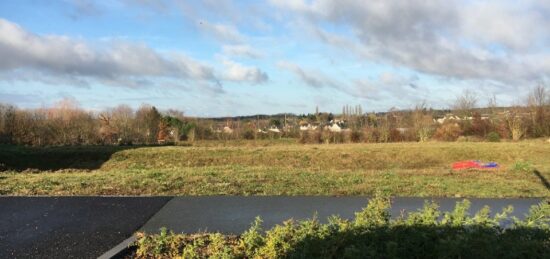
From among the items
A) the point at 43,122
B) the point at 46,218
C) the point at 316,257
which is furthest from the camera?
the point at 43,122

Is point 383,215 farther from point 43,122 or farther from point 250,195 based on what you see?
point 43,122

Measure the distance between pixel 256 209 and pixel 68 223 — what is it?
296 centimetres

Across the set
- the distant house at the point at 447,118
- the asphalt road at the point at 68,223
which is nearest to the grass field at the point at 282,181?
the asphalt road at the point at 68,223

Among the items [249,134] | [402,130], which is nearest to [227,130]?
[249,134]

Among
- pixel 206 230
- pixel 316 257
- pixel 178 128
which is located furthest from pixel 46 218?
pixel 178 128

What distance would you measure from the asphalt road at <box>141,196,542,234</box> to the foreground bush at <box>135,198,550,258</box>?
1.44 m

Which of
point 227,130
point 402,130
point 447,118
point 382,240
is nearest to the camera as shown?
A: point 382,240

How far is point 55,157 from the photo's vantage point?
81.8 feet

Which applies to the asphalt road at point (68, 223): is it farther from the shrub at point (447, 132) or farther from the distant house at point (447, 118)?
the distant house at point (447, 118)

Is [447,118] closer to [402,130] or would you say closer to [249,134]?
[402,130]

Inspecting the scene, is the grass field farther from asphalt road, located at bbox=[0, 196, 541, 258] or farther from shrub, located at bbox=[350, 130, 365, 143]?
shrub, located at bbox=[350, 130, 365, 143]

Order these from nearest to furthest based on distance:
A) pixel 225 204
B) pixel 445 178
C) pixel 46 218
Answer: pixel 46 218 < pixel 225 204 < pixel 445 178

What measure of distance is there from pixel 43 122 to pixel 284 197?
89.4 feet

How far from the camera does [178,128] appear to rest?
129 ft
